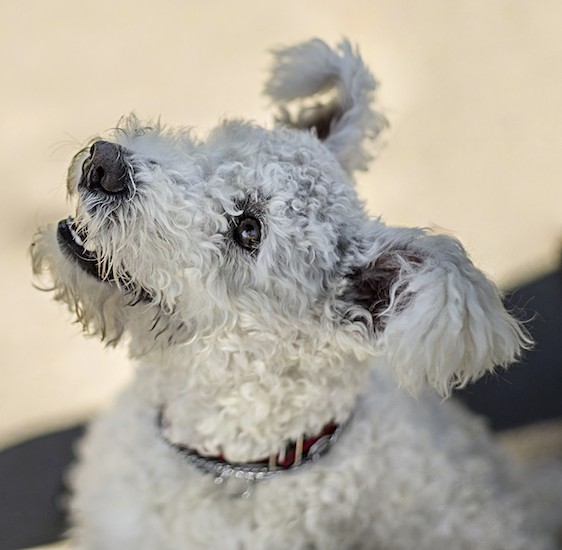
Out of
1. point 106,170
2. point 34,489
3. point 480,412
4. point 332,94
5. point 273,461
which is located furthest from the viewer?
point 480,412

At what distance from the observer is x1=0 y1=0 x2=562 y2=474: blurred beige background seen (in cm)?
249

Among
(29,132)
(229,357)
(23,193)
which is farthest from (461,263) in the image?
(29,132)

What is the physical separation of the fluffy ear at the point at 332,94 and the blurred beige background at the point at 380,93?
2.76 feet

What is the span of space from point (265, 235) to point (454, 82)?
1.93 m

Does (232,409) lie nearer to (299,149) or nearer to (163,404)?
(163,404)

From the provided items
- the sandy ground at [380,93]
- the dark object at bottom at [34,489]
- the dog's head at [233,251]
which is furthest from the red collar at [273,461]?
the sandy ground at [380,93]

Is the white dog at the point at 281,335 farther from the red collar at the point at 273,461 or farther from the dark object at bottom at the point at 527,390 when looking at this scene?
the dark object at bottom at the point at 527,390

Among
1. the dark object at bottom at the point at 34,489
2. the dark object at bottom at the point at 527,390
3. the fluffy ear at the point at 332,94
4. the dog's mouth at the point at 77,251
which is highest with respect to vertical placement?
the fluffy ear at the point at 332,94

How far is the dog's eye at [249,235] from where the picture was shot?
128cm

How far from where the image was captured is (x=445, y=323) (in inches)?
39.2

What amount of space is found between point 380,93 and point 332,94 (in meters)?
1.19

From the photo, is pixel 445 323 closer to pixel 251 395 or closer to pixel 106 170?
pixel 251 395

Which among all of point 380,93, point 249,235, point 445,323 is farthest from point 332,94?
point 380,93

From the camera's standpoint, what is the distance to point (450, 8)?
302cm
